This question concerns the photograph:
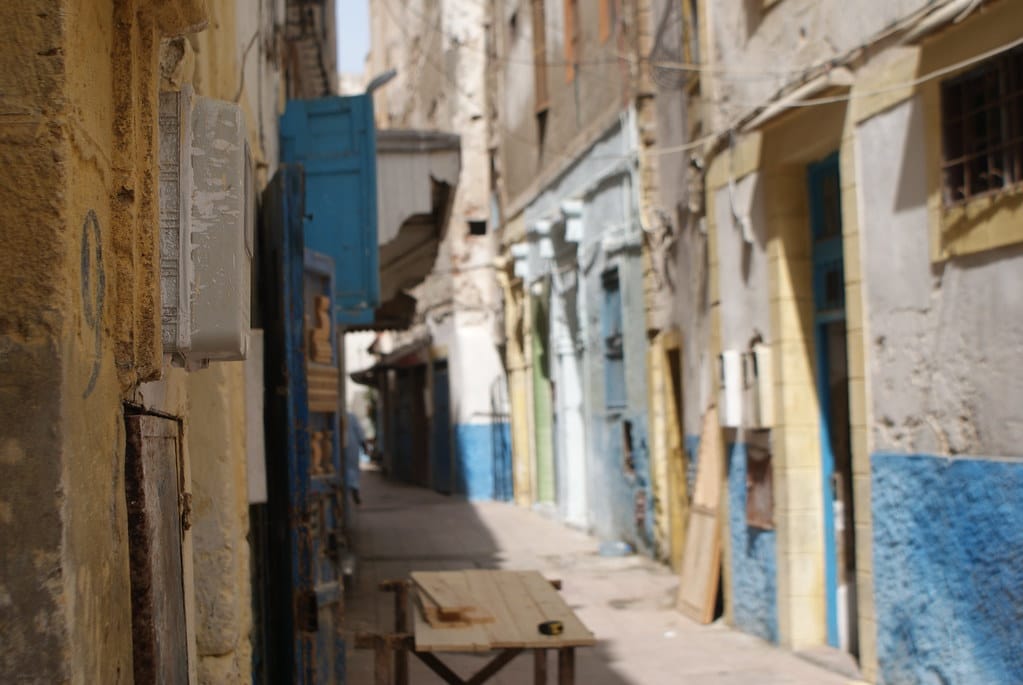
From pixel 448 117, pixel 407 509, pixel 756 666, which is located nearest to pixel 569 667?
pixel 756 666

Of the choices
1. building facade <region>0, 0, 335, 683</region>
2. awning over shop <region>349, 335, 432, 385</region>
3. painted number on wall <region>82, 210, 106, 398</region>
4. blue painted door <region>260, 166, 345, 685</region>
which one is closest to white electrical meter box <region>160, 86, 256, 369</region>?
building facade <region>0, 0, 335, 683</region>

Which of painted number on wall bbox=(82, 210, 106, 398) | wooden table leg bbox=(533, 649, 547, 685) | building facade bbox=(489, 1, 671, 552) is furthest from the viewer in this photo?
building facade bbox=(489, 1, 671, 552)

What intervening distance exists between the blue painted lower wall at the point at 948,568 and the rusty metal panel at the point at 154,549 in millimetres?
4128

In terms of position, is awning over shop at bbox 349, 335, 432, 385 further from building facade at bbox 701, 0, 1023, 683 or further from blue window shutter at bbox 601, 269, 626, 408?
building facade at bbox 701, 0, 1023, 683

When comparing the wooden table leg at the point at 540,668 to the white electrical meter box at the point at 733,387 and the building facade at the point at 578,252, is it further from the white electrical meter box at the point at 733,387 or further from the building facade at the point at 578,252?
the building facade at the point at 578,252

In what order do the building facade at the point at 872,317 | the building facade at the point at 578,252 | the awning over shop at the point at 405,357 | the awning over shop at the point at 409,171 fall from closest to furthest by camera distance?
1. the building facade at the point at 872,317
2. the awning over shop at the point at 409,171
3. the building facade at the point at 578,252
4. the awning over shop at the point at 405,357

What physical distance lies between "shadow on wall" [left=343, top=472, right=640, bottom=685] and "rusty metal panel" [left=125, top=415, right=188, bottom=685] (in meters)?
3.49

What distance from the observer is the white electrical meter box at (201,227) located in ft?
8.83

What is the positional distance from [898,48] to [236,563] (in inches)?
175

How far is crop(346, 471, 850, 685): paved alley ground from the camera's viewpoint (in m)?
7.86

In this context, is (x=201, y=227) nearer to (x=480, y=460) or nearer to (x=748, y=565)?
(x=748, y=565)

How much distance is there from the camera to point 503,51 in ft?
64.3

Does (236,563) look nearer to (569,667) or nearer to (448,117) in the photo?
(569,667)

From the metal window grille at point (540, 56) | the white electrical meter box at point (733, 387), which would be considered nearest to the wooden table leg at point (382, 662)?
the white electrical meter box at point (733, 387)
